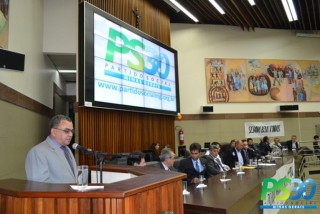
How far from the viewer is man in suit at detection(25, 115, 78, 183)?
7.01 feet

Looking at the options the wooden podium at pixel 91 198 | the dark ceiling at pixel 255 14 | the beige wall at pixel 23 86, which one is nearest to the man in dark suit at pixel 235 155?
the beige wall at pixel 23 86

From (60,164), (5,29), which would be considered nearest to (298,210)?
(60,164)

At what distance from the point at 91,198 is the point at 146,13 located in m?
7.28

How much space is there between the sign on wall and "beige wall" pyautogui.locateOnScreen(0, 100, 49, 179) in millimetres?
9143

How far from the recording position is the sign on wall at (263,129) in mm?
12070

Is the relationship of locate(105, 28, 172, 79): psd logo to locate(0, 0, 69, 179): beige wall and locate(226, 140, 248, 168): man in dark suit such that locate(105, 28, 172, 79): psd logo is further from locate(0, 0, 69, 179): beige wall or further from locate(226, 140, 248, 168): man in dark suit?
locate(226, 140, 248, 168): man in dark suit

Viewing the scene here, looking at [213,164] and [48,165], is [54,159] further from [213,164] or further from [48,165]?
[213,164]

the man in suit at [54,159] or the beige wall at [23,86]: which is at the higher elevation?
the beige wall at [23,86]

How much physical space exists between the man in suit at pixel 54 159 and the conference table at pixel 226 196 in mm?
1103

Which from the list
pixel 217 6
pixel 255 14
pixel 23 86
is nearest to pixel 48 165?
pixel 23 86

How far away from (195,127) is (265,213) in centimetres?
758

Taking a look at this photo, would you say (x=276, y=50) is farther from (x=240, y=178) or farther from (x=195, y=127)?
(x=240, y=178)

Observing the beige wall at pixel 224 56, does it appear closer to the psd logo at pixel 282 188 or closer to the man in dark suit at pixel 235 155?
the man in dark suit at pixel 235 155

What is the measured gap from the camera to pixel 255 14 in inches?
425
